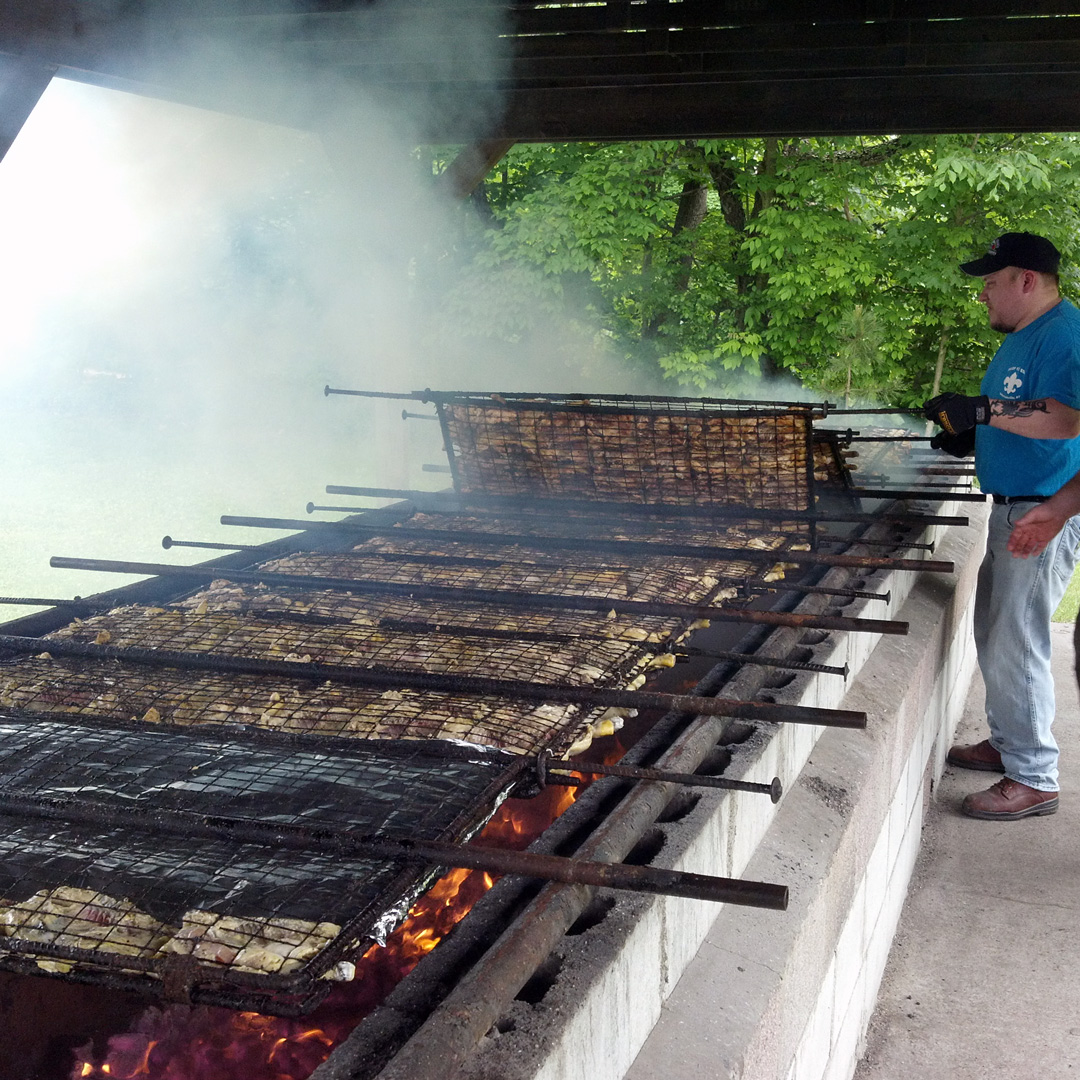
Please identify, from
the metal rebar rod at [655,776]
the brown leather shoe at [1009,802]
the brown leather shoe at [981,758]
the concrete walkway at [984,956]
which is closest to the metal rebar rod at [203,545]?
the metal rebar rod at [655,776]

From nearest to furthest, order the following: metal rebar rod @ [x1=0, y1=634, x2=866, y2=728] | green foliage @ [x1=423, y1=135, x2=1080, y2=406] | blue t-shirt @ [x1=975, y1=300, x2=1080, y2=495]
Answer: metal rebar rod @ [x1=0, y1=634, x2=866, y2=728] < blue t-shirt @ [x1=975, y1=300, x2=1080, y2=495] < green foliage @ [x1=423, y1=135, x2=1080, y2=406]

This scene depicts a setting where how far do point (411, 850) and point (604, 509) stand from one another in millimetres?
3102

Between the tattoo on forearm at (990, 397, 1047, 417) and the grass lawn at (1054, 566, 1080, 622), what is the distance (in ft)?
15.8

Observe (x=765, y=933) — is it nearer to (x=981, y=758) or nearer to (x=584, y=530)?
(x=584, y=530)

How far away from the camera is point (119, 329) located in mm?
12109

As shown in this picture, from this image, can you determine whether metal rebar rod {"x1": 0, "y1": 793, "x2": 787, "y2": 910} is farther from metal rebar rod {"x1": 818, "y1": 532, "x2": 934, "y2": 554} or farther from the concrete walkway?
metal rebar rod {"x1": 818, "y1": 532, "x2": 934, "y2": 554}

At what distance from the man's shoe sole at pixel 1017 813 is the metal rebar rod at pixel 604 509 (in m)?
1.41

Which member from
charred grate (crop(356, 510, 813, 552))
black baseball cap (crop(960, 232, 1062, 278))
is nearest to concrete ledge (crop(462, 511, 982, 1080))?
charred grate (crop(356, 510, 813, 552))

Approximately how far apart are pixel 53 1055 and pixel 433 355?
32.3 ft

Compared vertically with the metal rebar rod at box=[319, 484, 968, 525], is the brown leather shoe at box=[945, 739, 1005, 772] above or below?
below

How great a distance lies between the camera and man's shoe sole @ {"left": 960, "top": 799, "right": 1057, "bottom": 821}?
15.6ft

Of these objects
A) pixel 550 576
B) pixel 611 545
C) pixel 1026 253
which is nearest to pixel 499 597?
pixel 550 576

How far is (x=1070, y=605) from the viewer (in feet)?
29.3

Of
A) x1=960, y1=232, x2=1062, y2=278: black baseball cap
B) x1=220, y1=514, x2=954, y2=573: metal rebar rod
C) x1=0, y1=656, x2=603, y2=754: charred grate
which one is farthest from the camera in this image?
x1=960, y1=232, x2=1062, y2=278: black baseball cap
